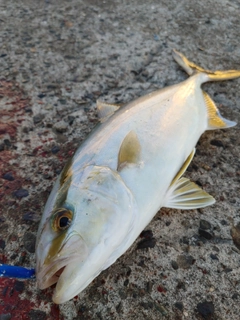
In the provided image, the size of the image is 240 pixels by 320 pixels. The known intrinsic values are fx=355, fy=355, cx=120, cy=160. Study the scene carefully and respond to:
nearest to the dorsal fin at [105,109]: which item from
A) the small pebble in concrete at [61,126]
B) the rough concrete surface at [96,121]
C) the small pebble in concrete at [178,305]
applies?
the rough concrete surface at [96,121]

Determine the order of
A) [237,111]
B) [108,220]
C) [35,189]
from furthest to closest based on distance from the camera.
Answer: [237,111] < [35,189] < [108,220]

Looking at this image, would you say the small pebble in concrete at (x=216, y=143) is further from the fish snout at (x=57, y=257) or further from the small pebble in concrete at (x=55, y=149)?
the fish snout at (x=57, y=257)

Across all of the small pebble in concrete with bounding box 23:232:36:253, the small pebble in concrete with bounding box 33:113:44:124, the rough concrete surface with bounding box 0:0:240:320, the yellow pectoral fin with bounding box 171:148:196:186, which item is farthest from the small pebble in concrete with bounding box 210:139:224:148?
the small pebble in concrete with bounding box 23:232:36:253

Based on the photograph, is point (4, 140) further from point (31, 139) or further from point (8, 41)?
point (8, 41)

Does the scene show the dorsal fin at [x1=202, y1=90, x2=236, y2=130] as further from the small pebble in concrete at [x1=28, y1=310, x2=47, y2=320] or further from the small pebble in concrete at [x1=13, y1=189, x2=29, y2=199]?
the small pebble in concrete at [x1=28, y1=310, x2=47, y2=320]

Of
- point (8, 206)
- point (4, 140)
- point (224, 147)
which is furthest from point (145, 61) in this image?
point (8, 206)

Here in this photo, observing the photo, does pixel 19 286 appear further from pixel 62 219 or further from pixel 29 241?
pixel 62 219
